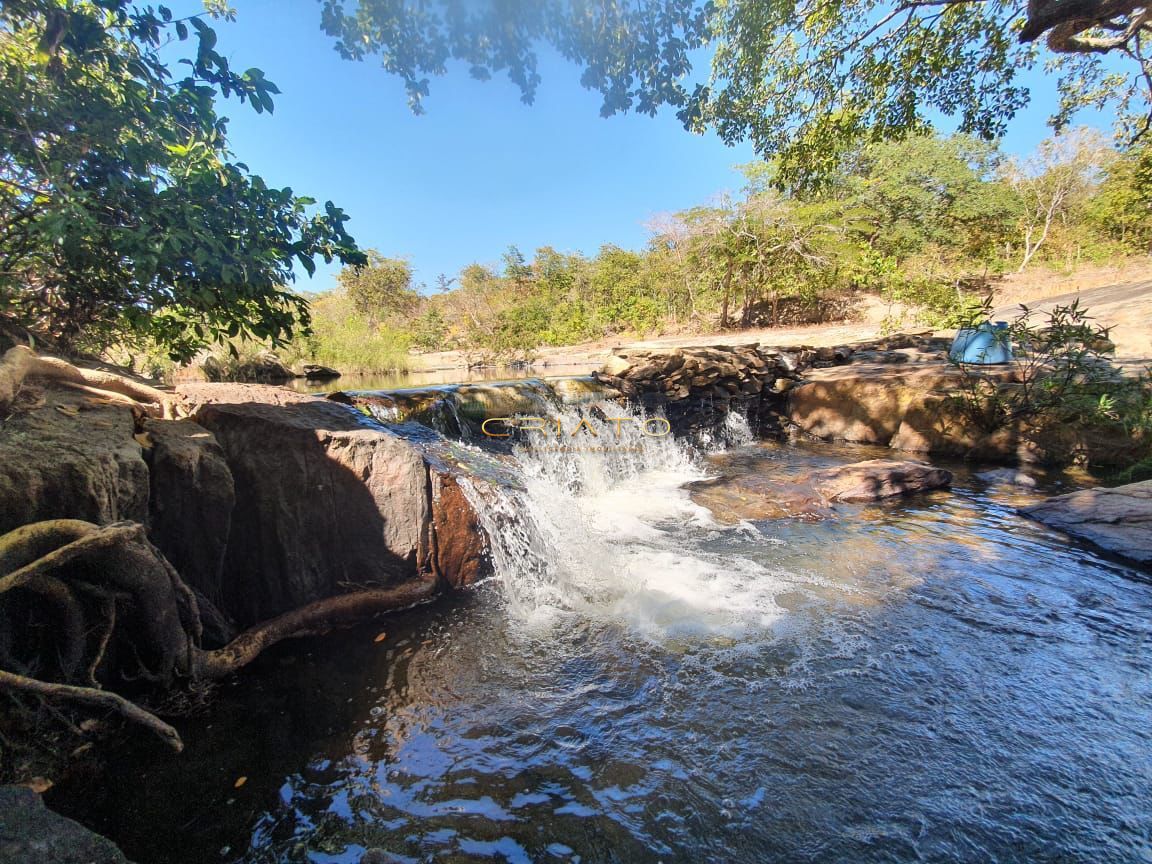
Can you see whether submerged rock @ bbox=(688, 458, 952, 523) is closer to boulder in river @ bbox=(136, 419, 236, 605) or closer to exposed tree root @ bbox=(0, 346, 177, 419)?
boulder in river @ bbox=(136, 419, 236, 605)

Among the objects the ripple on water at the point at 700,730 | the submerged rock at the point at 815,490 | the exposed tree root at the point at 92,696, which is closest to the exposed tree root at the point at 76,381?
the exposed tree root at the point at 92,696

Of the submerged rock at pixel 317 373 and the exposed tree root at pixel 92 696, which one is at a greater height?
the submerged rock at pixel 317 373

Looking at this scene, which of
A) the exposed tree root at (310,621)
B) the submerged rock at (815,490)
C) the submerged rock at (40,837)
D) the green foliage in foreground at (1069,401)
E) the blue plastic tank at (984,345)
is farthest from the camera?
the blue plastic tank at (984,345)

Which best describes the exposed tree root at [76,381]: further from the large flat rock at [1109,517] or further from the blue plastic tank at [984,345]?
the blue plastic tank at [984,345]

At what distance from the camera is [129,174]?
8.80 feet

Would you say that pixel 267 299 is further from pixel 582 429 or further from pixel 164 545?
pixel 582 429

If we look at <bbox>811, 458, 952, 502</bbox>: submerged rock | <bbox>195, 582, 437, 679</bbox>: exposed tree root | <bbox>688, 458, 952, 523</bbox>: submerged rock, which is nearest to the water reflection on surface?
<bbox>688, 458, 952, 523</bbox>: submerged rock

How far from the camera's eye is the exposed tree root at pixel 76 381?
2.43 meters

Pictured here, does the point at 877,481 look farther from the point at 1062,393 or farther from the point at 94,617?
the point at 94,617

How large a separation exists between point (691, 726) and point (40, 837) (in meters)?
2.24

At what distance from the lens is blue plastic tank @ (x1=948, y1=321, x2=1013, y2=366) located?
8023 mm

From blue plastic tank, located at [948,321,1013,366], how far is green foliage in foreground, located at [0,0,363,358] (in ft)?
31.6

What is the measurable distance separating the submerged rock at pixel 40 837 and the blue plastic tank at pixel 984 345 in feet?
34.8

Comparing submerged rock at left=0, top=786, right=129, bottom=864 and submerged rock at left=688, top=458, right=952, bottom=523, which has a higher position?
submerged rock at left=0, top=786, right=129, bottom=864
